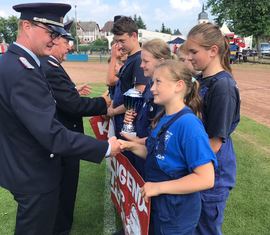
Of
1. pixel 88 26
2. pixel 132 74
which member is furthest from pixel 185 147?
pixel 88 26

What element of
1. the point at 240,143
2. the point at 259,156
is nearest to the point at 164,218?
the point at 259,156

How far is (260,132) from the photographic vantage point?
8.48 m

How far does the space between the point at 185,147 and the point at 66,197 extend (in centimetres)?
223

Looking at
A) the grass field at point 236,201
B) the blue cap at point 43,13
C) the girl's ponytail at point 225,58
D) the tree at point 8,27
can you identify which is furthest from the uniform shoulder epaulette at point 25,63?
the tree at point 8,27

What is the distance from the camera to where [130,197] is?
3.02 metres

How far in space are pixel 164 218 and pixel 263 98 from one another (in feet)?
41.1

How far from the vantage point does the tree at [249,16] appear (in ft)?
119

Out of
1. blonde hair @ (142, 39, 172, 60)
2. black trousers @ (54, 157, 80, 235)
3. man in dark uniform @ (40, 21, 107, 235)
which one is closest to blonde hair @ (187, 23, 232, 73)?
blonde hair @ (142, 39, 172, 60)

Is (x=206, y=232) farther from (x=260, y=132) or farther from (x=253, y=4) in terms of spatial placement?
(x=253, y=4)

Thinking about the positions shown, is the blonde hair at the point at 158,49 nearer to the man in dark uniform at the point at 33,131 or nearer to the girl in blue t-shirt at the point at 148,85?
the girl in blue t-shirt at the point at 148,85

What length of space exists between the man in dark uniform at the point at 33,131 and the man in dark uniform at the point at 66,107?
2.33 feet

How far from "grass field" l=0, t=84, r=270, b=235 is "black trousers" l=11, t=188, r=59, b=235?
1.61 meters

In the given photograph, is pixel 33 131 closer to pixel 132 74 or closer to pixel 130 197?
pixel 130 197

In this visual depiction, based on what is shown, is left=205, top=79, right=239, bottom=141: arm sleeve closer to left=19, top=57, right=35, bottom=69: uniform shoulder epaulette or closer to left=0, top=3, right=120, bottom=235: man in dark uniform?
left=0, top=3, right=120, bottom=235: man in dark uniform
